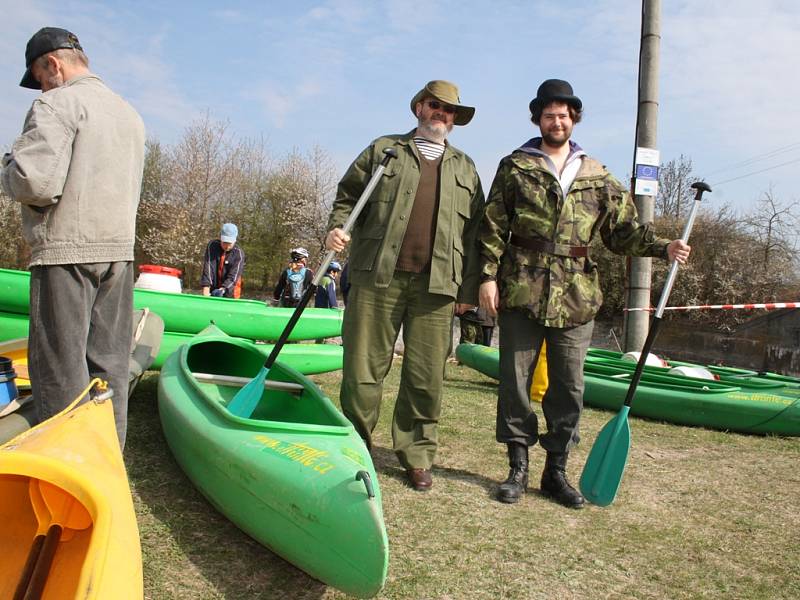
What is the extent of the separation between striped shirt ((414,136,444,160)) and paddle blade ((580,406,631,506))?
1.64 m

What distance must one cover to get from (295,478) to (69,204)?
1464mm

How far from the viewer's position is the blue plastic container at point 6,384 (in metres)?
2.88

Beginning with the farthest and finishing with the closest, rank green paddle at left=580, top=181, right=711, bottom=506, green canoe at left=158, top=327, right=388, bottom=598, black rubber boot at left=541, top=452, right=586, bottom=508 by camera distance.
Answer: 1. black rubber boot at left=541, top=452, right=586, bottom=508
2. green paddle at left=580, top=181, right=711, bottom=506
3. green canoe at left=158, top=327, right=388, bottom=598

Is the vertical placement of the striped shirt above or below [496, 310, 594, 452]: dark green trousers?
above

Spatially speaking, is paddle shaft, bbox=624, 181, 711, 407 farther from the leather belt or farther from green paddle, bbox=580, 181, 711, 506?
the leather belt

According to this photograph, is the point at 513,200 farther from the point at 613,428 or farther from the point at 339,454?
the point at 339,454

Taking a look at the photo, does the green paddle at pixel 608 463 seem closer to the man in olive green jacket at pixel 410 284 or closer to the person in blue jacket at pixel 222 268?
the man in olive green jacket at pixel 410 284

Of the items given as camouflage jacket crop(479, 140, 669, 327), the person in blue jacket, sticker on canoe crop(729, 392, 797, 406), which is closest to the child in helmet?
the person in blue jacket

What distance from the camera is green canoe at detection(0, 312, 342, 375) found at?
5293 millimetres

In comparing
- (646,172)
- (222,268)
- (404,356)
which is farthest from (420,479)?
(646,172)

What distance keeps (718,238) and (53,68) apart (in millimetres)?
16215

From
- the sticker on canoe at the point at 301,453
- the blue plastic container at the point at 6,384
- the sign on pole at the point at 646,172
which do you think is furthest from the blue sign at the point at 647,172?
the blue plastic container at the point at 6,384

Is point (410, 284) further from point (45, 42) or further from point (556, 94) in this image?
point (45, 42)

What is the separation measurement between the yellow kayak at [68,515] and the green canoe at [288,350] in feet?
11.5
